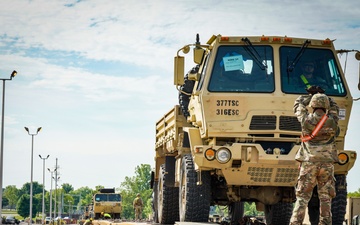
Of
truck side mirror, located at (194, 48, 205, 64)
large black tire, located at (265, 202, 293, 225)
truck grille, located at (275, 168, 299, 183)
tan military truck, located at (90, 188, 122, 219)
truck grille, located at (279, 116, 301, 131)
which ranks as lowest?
large black tire, located at (265, 202, 293, 225)

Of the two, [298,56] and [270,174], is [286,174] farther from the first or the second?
[298,56]

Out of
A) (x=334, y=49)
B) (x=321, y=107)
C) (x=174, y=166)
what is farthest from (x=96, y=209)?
(x=321, y=107)

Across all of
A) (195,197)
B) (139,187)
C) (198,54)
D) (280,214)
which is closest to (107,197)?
(280,214)

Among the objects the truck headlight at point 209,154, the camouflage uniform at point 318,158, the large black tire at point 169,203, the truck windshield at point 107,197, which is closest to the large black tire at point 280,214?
the large black tire at point 169,203

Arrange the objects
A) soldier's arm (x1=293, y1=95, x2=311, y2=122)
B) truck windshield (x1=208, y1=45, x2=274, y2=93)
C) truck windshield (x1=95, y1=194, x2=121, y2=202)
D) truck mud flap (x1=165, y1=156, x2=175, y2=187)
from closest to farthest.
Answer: soldier's arm (x1=293, y1=95, x2=311, y2=122), truck windshield (x1=208, y1=45, x2=274, y2=93), truck mud flap (x1=165, y1=156, x2=175, y2=187), truck windshield (x1=95, y1=194, x2=121, y2=202)

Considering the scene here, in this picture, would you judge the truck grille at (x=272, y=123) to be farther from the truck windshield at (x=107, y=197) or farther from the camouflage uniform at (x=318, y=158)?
the truck windshield at (x=107, y=197)

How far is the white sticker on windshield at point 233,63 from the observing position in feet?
45.7

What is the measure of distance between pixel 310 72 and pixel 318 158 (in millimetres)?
3895

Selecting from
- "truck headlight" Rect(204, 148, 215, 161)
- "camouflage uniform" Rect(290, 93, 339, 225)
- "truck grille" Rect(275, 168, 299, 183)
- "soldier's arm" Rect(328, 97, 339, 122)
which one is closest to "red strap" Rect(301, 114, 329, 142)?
"camouflage uniform" Rect(290, 93, 339, 225)

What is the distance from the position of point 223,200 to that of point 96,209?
143 ft

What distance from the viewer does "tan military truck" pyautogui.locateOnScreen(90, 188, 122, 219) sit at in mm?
58531

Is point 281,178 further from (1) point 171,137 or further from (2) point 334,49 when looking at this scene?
(1) point 171,137

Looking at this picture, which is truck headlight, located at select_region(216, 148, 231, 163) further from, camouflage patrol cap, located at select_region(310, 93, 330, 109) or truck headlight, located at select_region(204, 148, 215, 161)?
camouflage patrol cap, located at select_region(310, 93, 330, 109)

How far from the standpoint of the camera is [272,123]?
13461 mm
